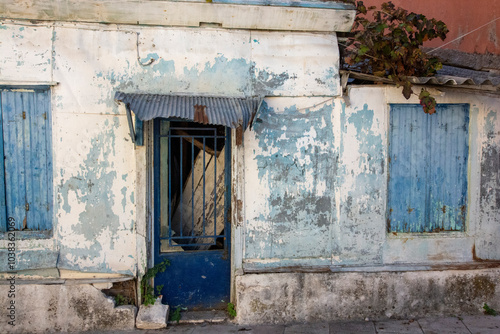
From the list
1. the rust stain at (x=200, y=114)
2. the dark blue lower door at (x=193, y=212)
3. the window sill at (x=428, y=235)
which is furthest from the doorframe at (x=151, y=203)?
the window sill at (x=428, y=235)

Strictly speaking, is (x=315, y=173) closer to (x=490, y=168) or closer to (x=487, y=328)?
(x=490, y=168)

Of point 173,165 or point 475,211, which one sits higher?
point 173,165

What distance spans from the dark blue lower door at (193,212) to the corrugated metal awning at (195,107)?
0.53 m

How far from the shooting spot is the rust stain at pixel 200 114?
15.4 feet

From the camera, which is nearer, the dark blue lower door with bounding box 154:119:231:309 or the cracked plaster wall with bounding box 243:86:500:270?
the cracked plaster wall with bounding box 243:86:500:270

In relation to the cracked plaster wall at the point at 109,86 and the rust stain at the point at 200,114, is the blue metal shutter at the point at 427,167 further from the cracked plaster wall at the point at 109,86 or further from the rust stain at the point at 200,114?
the rust stain at the point at 200,114

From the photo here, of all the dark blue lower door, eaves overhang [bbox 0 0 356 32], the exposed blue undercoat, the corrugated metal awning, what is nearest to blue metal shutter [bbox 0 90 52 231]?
eaves overhang [bbox 0 0 356 32]

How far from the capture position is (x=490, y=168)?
18.4 feet

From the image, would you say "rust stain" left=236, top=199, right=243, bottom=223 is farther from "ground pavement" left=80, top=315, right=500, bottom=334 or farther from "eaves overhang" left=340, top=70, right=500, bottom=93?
"eaves overhang" left=340, top=70, right=500, bottom=93

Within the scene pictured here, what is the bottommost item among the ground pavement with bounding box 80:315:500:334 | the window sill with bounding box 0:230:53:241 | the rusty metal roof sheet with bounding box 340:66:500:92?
the ground pavement with bounding box 80:315:500:334

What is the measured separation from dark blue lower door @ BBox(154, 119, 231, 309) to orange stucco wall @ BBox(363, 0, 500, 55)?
11.1 ft

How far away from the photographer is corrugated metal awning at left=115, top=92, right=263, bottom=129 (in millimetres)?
4691

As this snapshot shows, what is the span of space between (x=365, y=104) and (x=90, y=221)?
144 inches

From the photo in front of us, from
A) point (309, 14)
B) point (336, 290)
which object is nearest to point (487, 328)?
point (336, 290)
